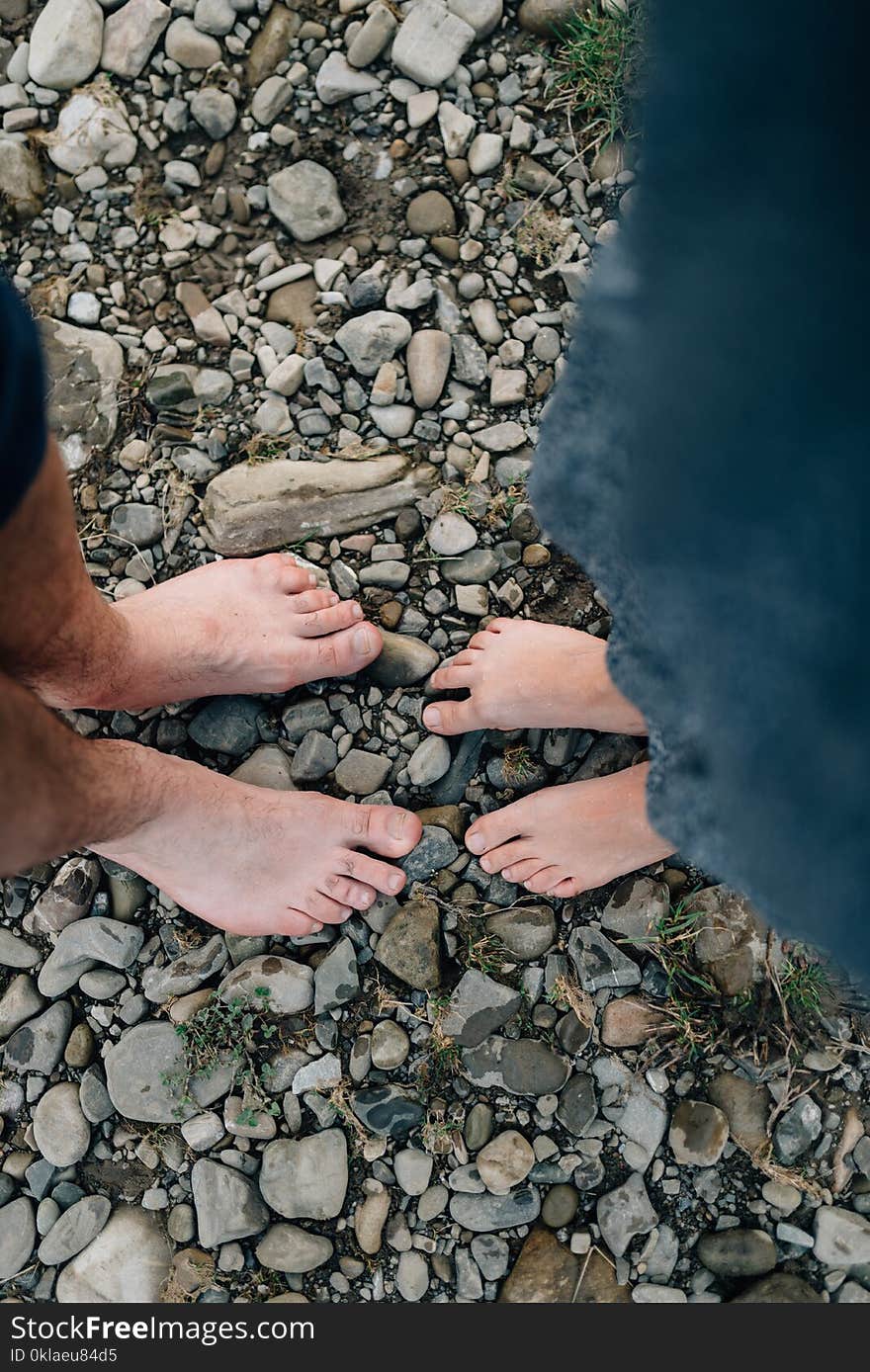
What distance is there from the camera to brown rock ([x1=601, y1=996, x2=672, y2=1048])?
2.10 metres

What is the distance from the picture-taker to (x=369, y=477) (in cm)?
226

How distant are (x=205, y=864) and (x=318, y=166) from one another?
5.53 ft

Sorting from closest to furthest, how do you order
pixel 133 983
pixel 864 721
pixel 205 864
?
1. pixel 864 721
2. pixel 205 864
3. pixel 133 983

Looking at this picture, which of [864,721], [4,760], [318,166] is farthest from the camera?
[318,166]

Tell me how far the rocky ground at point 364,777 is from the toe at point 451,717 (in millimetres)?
62

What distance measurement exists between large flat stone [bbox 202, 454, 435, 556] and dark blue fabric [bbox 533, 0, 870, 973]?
3.42ft

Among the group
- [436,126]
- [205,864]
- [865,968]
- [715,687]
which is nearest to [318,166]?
[436,126]

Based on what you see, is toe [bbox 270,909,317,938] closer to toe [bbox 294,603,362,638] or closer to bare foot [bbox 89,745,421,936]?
bare foot [bbox 89,745,421,936]

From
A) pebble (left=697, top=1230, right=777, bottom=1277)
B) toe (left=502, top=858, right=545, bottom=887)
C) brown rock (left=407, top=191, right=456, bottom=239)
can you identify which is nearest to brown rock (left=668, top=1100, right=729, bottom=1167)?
pebble (left=697, top=1230, right=777, bottom=1277)

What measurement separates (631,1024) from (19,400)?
1703 millimetres

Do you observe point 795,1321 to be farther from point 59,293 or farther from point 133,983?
point 59,293

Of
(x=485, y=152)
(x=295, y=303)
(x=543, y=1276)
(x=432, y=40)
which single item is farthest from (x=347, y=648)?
(x=432, y=40)

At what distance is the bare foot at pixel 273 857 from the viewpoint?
2.01 m

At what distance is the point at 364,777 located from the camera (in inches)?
86.9
